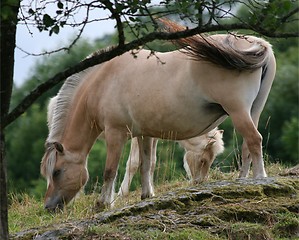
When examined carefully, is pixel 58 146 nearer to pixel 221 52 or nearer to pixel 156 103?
pixel 156 103

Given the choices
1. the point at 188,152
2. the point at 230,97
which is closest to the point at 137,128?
the point at 230,97

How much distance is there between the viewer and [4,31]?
5883 mm

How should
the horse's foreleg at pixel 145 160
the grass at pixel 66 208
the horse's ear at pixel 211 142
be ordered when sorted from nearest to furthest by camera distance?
the grass at pixel 66 208 → the horse's foreleg at pixel 145 160 → the horse's ear at pixel 211 142

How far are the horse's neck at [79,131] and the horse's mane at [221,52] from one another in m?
1.83

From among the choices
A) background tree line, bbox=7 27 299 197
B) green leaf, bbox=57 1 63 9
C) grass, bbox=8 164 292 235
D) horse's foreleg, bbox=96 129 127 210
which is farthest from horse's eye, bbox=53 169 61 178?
background tree line, bbox=7 27 299 197

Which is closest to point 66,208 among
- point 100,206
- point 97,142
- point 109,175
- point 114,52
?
point 100,206

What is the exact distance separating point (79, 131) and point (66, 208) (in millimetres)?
1023

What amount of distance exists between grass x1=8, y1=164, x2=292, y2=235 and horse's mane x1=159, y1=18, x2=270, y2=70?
1606mm

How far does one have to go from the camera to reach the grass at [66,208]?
8.61 metres

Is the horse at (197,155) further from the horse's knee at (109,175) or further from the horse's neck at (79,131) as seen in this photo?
the horse's knee at (109,175)

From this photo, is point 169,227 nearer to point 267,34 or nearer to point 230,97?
point 230,97

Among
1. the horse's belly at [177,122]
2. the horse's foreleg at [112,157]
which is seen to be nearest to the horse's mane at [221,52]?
the horse's belly at [177,122]

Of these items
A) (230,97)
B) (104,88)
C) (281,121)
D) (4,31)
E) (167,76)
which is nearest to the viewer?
(4,31)

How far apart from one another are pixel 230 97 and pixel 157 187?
9.69 feet
